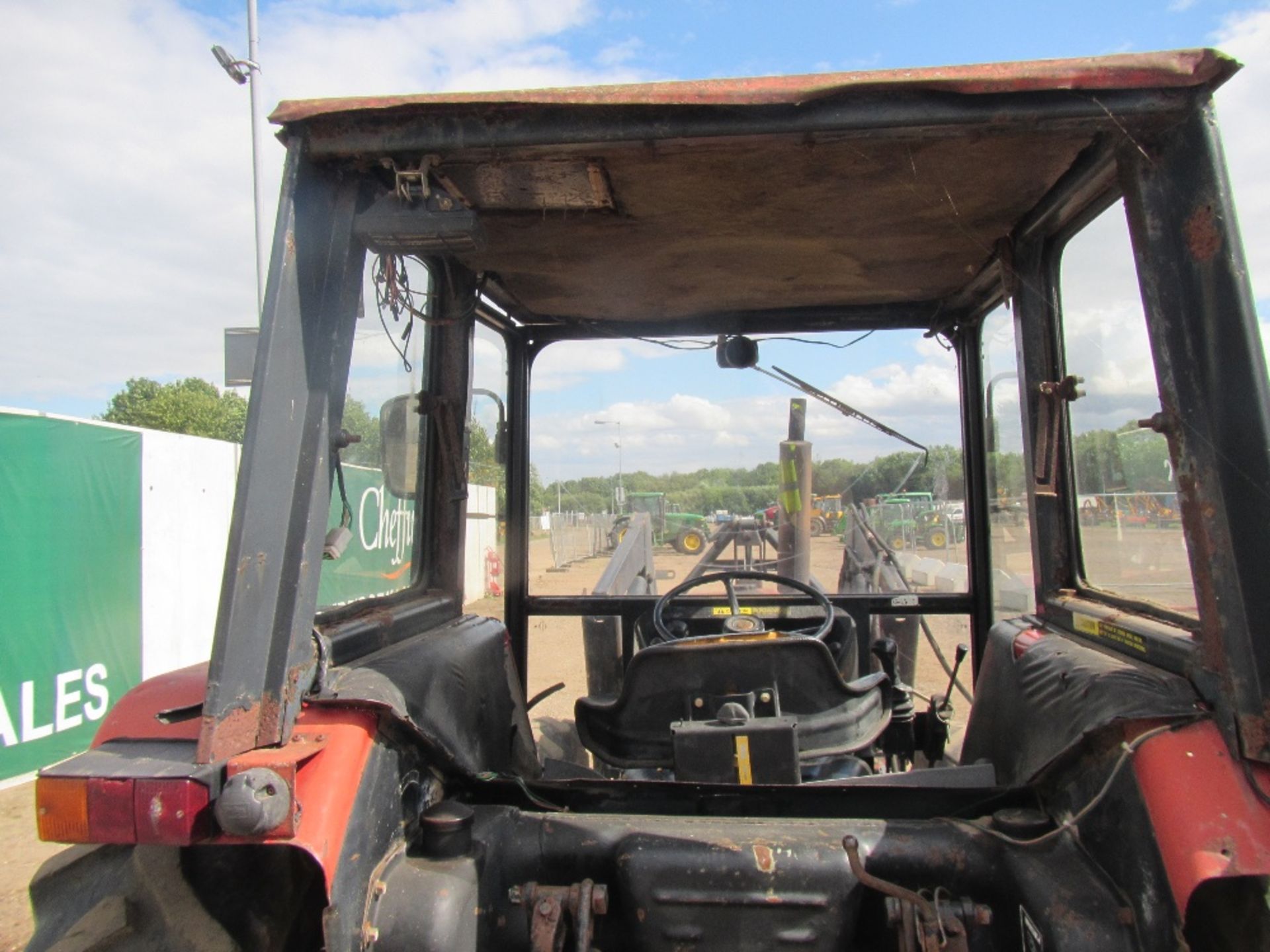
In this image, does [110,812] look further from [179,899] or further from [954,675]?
[954,675]

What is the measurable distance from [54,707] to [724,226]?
6337mm

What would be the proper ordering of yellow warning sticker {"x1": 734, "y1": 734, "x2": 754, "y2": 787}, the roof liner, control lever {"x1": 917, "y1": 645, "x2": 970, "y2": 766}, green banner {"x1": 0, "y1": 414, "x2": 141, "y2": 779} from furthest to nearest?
1. green banner {"x1": 0, "y1": 414, "x2": 141, "y2": 779}
2. control lever {"x1": 917, "y1": 645, "x2": 970, "y2": 766}
3. yellow warning sticker {"x1": 734, "y1": 734, "x2": 754, "y2": 787}
4. the roof liner

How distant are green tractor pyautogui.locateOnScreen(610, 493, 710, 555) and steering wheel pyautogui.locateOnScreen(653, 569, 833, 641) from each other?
36 cm

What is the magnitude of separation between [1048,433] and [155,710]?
2.43 meters

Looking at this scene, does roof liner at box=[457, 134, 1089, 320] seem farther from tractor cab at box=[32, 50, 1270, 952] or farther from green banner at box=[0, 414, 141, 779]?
green banner at box=[0, 414, 141, 779]

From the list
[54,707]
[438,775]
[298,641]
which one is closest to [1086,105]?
[298,641]

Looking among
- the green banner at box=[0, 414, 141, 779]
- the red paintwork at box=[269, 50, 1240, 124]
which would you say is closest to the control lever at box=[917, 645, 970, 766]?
the red paintwork at box=[269, 50, 1240, 124]

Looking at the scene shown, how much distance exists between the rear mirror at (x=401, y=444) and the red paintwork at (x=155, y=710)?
0.95 metres

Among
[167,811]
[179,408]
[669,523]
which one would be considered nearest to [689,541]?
[669,523]

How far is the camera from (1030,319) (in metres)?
A: 2.71

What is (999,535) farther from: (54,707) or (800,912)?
(54,707)

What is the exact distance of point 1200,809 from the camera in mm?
1374

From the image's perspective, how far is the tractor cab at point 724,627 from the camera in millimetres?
1447

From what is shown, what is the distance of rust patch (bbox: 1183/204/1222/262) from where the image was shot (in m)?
1.48
